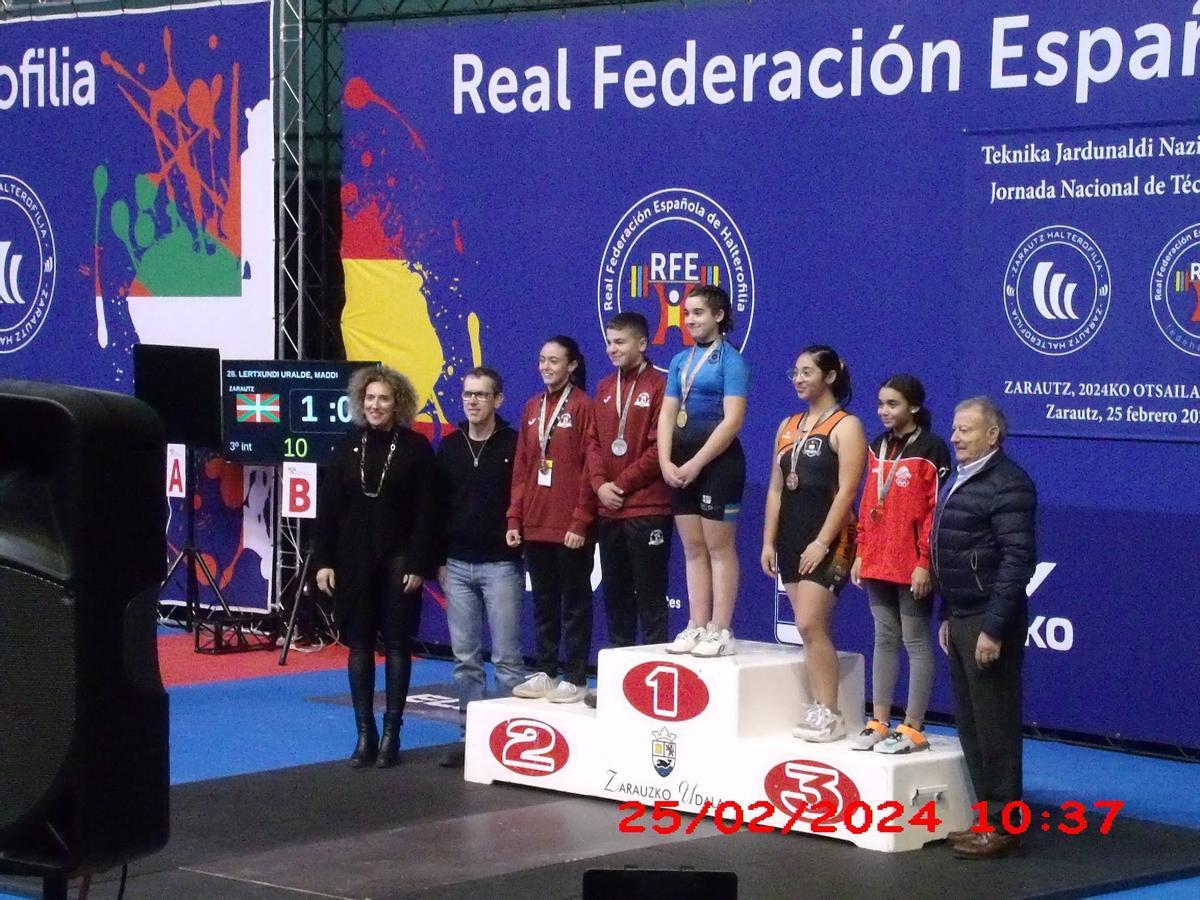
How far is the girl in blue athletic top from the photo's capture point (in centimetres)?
691

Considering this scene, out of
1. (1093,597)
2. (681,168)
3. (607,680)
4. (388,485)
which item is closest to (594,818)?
(607,680)

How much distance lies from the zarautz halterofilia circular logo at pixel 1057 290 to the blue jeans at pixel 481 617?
98.6 inches

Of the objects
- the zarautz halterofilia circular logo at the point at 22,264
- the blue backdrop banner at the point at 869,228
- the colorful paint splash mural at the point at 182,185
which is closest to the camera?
the blue backdrop banner at the point at 869,228

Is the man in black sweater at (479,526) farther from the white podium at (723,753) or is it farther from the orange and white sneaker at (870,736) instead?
the orange and white sneaker at (870,736)

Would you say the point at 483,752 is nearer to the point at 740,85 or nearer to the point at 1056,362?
the point at 1056,362

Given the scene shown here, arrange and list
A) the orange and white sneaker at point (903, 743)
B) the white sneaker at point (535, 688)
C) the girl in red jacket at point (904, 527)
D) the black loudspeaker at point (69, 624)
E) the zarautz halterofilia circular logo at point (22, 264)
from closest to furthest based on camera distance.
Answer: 1. the black loudspeaker at point (69, 624)
2. the orange and white sneaker at point (903, 743)
3. the girl in red jacket at point (904, 527)
4. the white sneaker at point (535, 688)
5. the zarautz halterofilia circular logo at point (22, 264)

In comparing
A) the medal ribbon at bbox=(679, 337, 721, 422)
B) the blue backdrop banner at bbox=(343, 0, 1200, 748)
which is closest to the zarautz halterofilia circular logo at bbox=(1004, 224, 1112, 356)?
the blue backdrop banner at bbox=(343, 0, 1200, 748)

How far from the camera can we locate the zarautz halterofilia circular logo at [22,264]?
12.0 metres

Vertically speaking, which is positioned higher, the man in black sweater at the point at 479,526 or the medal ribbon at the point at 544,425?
the medal ribbon at the point at 544,425

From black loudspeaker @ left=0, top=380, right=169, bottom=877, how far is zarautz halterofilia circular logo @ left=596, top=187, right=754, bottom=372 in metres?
6.38

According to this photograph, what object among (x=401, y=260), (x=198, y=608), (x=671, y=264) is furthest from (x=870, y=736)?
(x=198, y=608)

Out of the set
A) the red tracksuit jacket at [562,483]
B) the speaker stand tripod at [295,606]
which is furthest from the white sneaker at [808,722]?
the speaker stand tripod at [295,606]
